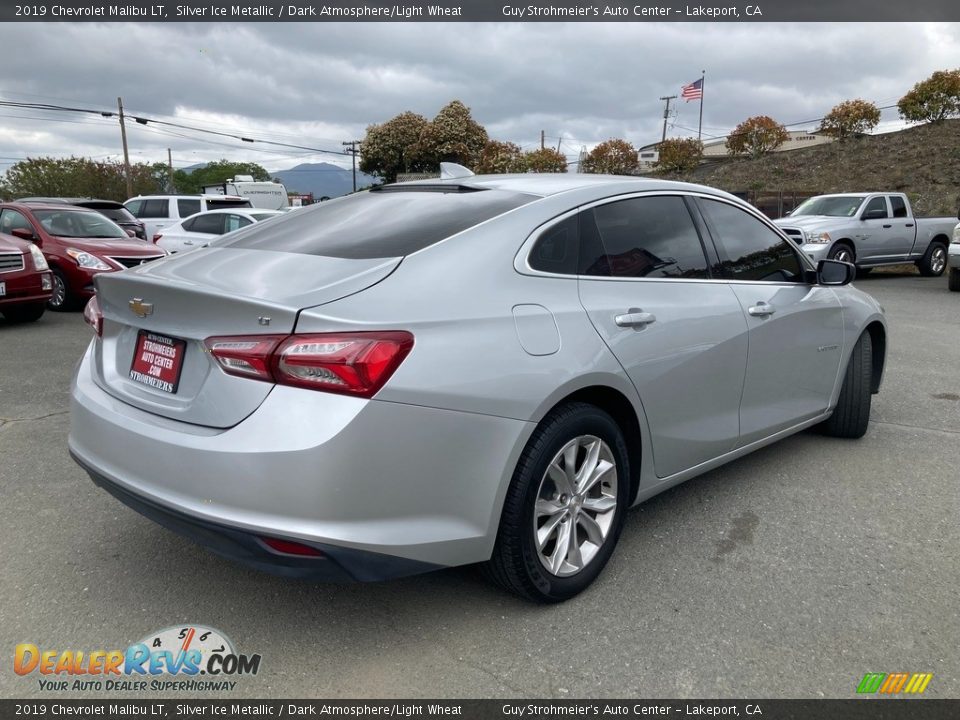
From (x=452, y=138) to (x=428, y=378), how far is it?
155 feet

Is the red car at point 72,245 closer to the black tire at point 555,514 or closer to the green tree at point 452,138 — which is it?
the black tire at point 555,514

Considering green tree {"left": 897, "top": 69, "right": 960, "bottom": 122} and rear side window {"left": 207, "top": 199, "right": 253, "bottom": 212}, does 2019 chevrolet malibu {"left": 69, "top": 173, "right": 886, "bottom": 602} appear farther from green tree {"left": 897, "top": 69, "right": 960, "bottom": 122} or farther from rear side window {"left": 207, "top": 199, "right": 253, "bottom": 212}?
A: green tree {"left": 897, "top": 69, "right": 960, "bottom": 122}

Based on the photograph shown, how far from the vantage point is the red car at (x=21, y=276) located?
8.67 metres

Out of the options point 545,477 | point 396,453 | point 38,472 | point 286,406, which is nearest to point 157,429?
point 286,406

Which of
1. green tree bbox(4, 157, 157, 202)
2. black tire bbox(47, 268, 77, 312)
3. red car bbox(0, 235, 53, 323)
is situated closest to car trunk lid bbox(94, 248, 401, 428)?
red car bbox(0, 235, 53, 323)

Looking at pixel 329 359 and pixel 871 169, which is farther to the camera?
pixel 871 169

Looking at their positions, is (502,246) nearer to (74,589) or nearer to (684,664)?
(684,664)

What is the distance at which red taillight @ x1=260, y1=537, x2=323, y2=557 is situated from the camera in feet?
7.32

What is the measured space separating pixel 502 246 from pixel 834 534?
2.15 metres

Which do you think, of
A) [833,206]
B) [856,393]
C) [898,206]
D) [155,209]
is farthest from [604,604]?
[155,209]

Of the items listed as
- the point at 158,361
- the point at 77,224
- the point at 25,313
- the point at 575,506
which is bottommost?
the point at 25,313

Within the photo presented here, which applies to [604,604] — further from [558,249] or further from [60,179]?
[60,179]

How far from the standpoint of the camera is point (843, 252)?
1485 centimetres
